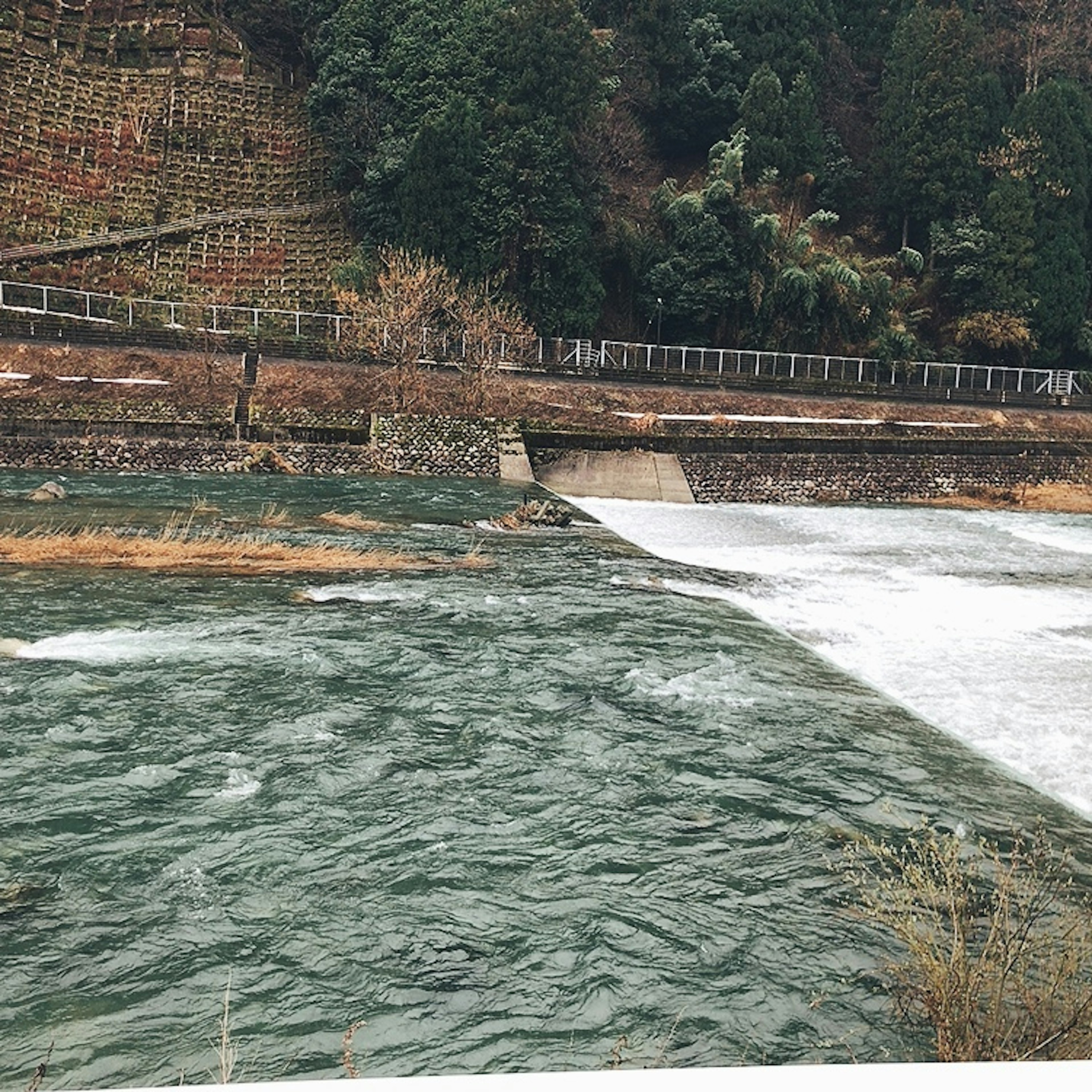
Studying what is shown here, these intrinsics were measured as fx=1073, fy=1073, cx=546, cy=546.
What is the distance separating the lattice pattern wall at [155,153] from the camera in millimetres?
51406

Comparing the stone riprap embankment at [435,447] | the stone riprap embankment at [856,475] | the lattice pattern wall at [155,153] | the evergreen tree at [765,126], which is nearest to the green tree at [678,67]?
the evergreen tree at [765,126]

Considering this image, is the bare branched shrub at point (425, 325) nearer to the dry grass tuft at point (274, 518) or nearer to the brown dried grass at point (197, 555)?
the dry grass tuft at point (274, 518)

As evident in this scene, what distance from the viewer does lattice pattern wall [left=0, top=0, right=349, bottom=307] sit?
169 ft

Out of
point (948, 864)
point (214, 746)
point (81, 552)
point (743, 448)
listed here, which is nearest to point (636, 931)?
point (948, 864)

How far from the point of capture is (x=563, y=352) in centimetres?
4719

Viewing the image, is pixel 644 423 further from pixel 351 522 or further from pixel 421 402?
pixel 351 522

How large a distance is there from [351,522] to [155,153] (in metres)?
43.2

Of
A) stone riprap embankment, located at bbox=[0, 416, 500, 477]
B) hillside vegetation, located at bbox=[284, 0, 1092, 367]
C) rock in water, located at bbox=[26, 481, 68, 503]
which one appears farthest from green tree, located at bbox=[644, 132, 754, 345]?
rock in water, located at bbox=[26, 481, 68, 503]

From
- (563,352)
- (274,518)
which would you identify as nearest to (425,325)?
(563,352)

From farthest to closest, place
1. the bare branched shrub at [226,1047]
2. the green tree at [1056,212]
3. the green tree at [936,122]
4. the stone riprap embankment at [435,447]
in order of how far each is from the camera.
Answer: the green tree at [936,122], the green tree at [1056,212], the stone riprap embankment at [435,447], the bare branched shrub at [226,1047]

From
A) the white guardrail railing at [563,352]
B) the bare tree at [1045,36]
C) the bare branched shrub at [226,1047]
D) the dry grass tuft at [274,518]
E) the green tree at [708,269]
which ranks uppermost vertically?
the bare tree at [1045,36]

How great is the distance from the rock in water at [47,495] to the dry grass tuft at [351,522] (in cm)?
605

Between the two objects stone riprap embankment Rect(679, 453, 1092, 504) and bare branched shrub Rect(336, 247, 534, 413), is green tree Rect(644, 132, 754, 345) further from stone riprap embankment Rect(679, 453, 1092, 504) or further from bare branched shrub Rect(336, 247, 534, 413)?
stone riprap embankment Rect(679, 453, 1092, 504)

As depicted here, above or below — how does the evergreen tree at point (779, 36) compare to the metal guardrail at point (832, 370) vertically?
above
